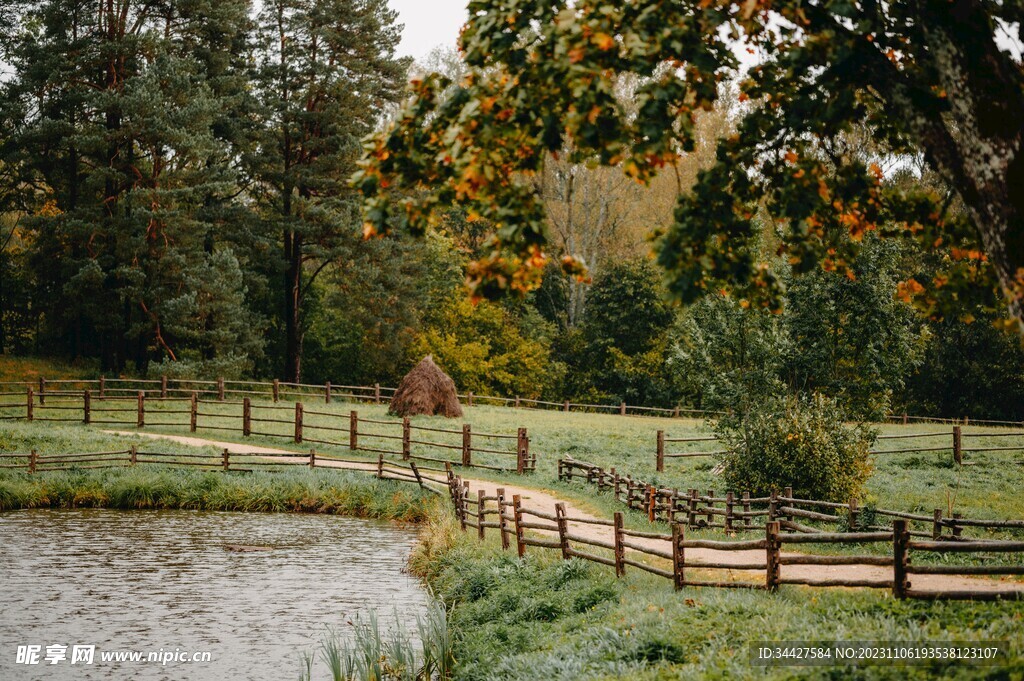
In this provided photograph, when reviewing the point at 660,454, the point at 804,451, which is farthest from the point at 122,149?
the point at 804,451

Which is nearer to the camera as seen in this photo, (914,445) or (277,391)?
(914,445)

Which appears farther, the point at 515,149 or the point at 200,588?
the point at 200,588

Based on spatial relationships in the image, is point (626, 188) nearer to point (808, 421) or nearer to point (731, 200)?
point (808, 421)

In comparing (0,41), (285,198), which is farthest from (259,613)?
(0,41)

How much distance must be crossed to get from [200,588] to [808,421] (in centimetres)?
1233

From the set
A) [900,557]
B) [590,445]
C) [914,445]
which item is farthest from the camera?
[914,445]

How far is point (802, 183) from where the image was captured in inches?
281

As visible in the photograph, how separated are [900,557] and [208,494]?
18635mm

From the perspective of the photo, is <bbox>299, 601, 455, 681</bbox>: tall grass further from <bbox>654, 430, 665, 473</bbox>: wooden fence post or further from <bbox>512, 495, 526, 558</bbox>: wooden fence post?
<bbox>654, 430, 665, 473</bbox>: wooden fence post

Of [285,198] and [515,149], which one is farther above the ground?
[285,198]

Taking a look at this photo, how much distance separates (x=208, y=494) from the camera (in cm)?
2375

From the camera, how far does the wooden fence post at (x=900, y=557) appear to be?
9406 millimetres

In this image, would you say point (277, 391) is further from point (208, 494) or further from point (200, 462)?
point (208, 494)

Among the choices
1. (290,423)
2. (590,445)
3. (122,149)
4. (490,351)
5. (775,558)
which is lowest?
(590,445)
